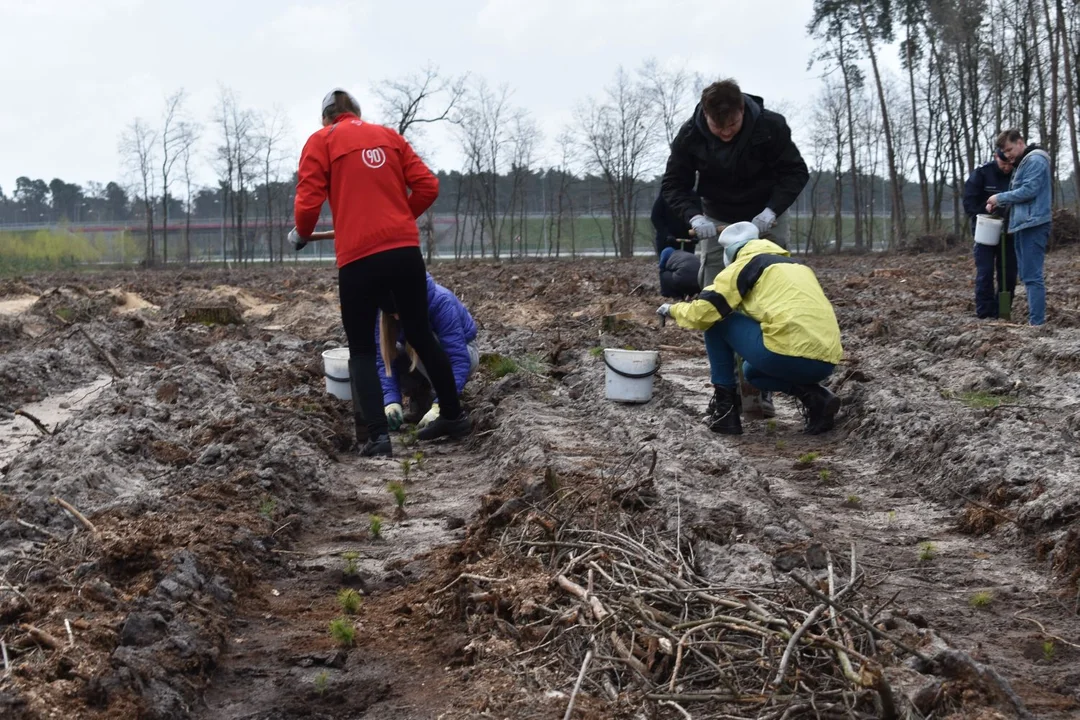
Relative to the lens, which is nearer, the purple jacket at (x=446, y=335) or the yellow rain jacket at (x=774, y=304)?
the yellow rain jacket at (x=774, y=304)

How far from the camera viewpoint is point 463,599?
12.0ft

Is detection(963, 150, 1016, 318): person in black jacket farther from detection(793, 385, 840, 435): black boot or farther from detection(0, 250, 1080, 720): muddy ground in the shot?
detection(793, 385, 840, 435): black boot

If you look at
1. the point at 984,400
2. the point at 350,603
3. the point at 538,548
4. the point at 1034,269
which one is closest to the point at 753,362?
the point at 984,400

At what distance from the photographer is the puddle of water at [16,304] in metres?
15.8

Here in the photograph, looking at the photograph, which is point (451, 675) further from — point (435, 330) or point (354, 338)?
point (435, 330)

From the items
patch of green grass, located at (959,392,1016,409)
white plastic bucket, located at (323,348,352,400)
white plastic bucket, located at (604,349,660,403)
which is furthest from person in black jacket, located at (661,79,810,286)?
white plastic bucket, located at (323,348,352,400)

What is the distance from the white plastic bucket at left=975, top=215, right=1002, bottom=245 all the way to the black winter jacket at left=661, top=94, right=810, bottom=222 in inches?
180

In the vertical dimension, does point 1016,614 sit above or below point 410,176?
below

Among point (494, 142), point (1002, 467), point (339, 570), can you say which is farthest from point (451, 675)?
point (494, 142)

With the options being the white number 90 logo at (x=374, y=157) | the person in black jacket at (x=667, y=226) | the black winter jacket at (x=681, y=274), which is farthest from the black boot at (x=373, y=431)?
the person in black jacket at (x=667, y=226)

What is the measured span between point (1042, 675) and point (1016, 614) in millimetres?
532

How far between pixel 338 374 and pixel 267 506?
2.52 metres

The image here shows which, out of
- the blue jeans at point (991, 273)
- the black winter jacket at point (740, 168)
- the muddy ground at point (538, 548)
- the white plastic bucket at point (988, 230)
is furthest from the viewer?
the blue jeans at point (991, 273)

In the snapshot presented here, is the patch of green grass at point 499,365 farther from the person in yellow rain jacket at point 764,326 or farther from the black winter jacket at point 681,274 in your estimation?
the person in yellow rain jacket at point 764,326
